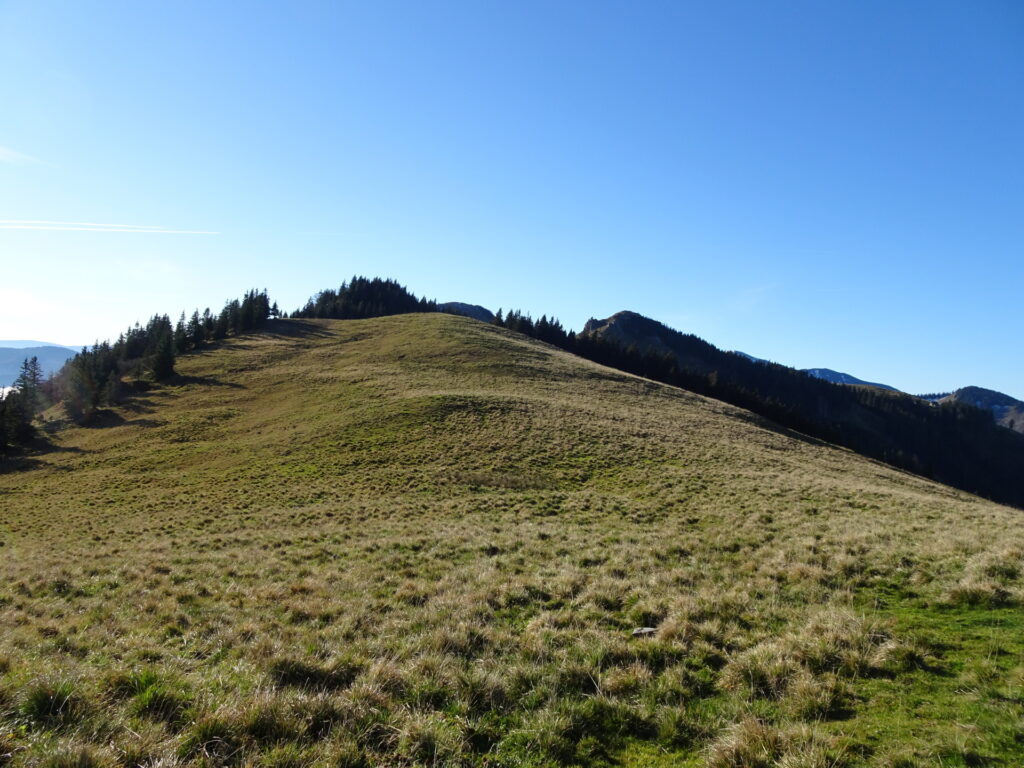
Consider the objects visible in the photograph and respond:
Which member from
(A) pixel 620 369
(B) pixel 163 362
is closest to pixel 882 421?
(A) pixel 620 369

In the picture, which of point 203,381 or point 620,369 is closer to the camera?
point 203,381

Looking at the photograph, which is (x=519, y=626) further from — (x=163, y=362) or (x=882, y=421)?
(x=882, y=421)

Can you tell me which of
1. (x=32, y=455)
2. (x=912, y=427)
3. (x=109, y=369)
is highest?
(x=912, y=427)

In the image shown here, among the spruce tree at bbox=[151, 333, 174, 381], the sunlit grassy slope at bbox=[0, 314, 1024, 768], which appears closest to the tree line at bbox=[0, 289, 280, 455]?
the spruce tree at bbox=[151, 333, 174, 381]

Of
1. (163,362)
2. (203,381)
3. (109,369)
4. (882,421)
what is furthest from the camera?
(882,421)

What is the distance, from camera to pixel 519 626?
8711mm

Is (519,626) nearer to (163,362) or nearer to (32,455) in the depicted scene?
(32,455)

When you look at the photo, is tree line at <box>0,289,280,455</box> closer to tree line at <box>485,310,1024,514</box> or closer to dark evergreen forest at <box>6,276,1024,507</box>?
dark evergreen forest at <box>6,276,1024,507</box>

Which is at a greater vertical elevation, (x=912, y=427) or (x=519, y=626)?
(x=912, y=427)

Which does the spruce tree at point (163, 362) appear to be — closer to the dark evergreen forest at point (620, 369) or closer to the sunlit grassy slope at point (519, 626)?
the dark evergreen forest at point (620, 369)

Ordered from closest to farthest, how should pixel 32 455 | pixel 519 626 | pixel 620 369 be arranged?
1. pixel 519 626
2. pixel 32 455
3. pixel 620 369

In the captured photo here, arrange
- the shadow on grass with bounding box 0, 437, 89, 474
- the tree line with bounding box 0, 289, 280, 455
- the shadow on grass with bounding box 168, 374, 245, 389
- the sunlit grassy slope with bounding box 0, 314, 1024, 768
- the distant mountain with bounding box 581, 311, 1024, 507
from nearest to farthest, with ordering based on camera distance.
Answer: the sunlit grassy slope with bounding box 0, 314, 1024, 768 → the shadow on grass with bounding box 0, 437, 89, 474 → the tree line with bounding box 0, 289, 280, 455 → the shadow on grass with bounding box 168, 374, 245, 389 → the distant mountain with bounding box 581, 311, 1024, 507

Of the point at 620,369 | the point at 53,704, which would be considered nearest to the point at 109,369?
the point at 53,704

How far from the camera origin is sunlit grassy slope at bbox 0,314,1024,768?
4.87 m
